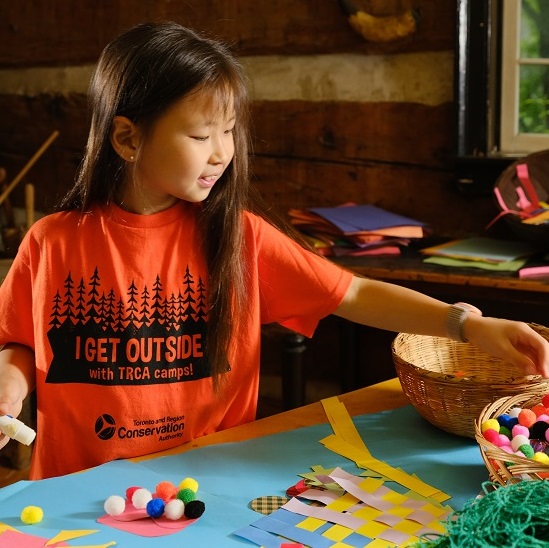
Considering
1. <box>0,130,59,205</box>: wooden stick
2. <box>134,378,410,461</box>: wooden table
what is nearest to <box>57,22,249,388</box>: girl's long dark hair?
<box>134,378,410,461</box>: wooden table

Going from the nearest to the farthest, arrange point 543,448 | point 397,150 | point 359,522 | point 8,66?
point 359,522 → point 543,448 → point 397,150 → point 8,66

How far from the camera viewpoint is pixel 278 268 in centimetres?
173

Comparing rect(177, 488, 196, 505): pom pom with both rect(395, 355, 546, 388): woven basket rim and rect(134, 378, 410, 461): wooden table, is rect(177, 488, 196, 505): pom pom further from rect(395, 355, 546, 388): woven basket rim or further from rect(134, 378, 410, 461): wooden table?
rect(395, 355, 546, 388): woven basket rim

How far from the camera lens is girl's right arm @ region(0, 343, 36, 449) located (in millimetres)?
1495

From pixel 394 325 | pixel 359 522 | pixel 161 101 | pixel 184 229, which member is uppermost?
pixel 161 101

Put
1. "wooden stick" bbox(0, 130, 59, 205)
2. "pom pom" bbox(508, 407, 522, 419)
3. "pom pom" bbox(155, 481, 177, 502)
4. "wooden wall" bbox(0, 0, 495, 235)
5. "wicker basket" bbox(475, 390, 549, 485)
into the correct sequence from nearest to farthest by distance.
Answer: "wicker basket" bbox(475, 390, 549, 485)
"pom pom" bbox(155, 481, 177, 502)
"pom pom" bbox(508, 407, 522, 419)
"wooden wall" bbox(0, 0, 495, 235)
"wooden stick" bbox(0, 130, 59, 205)

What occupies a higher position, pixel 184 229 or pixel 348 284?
pixel 184 229

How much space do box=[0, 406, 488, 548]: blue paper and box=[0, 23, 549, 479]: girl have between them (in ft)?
0.63

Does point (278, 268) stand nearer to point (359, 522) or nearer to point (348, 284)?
point (348, 284)

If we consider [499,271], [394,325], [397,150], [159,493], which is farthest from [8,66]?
[159,493]

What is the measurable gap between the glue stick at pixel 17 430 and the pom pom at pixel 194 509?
23 centimetres

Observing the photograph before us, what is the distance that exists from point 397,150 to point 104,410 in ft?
5.11

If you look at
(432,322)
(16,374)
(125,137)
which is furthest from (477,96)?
(16,374)

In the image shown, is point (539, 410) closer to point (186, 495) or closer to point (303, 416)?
point (303, 416)
